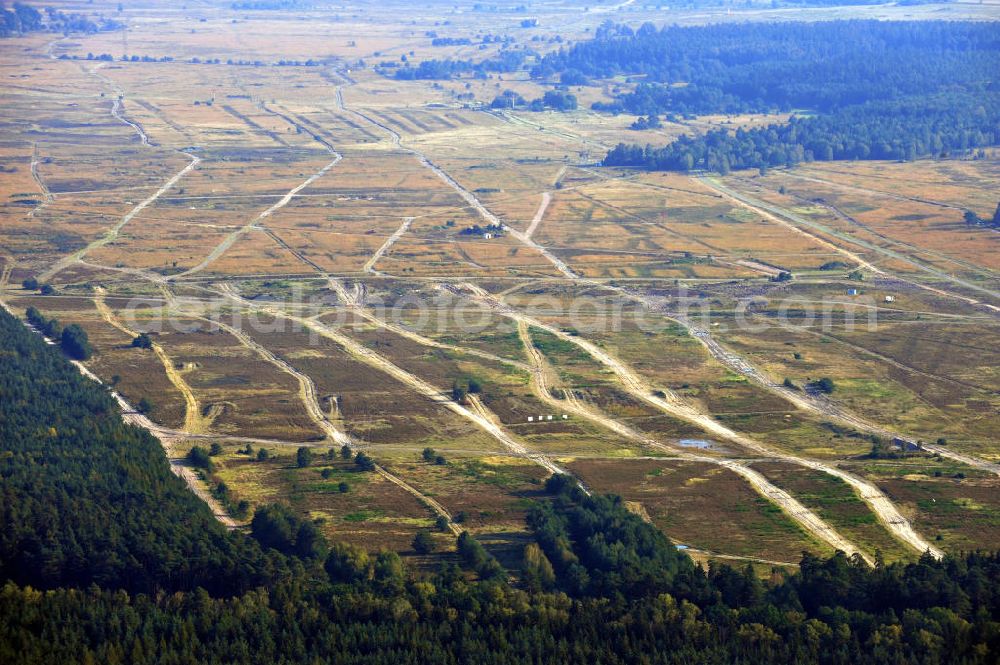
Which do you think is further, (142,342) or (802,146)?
(802,146)

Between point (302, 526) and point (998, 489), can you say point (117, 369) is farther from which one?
point (998, 489)

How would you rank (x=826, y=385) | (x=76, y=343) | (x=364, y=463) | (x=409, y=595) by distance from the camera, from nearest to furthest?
(x=409, y=595) < (x=364, y=463) < (x=826, y=385) < (x=76, y=343)

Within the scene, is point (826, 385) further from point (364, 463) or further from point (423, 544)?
point (423, 544)

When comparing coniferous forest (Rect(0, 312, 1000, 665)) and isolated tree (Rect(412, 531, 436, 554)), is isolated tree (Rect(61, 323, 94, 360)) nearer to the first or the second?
coniferous forest (Rect(0, 312, 1000, 665))

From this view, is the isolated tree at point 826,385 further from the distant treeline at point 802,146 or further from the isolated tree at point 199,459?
the distant treeline at point 802,146

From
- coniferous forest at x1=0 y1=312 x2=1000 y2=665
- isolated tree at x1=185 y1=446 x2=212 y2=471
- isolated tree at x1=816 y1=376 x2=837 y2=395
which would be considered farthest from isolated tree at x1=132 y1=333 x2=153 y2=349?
isolated tree at x1=816 y1=376 x2=837 y2=395

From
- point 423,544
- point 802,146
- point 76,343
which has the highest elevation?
point 423,544

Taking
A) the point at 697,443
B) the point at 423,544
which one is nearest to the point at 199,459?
the point at 423,544

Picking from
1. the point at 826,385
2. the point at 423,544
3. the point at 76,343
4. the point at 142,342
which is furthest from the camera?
the point at 142,342

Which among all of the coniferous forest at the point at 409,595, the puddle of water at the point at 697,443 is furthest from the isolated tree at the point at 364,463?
the puddle of water at the point at 697,443
